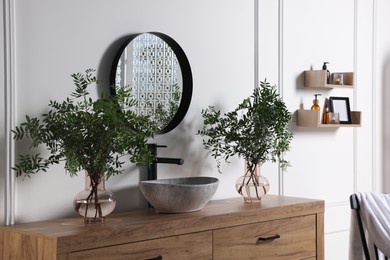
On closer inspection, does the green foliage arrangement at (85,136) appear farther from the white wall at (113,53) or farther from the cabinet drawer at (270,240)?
the cabinet drawer at (270,240)

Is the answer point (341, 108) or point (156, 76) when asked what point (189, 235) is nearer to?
point (156, 76)

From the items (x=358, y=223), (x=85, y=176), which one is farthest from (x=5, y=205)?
(x=358, y=223)

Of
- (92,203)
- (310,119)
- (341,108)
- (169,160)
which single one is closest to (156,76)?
(169,160)

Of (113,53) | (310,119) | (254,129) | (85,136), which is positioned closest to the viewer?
(85,136)

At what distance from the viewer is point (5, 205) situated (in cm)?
246

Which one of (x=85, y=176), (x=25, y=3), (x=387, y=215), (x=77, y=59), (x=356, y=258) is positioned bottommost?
(x=356, y=258)

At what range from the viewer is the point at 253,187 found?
10.1 feet

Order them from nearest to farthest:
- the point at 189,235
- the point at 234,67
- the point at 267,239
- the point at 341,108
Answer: the point at 189,235 → the point at 267,239 → the point at 234,67 → the point at 341,108

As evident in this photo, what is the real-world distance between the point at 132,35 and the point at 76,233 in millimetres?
1015

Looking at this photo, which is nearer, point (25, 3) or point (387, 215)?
point (25, 3)

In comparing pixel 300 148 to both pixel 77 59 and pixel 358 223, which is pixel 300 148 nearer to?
pixel 358 223

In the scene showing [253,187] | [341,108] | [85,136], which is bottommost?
[253,187]

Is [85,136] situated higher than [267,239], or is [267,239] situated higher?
[85,136]

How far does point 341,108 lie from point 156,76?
144cm
